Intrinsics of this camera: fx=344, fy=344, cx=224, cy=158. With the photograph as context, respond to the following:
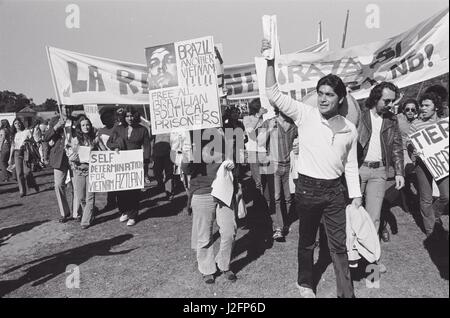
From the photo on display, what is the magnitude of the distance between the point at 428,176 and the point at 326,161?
7.42 feet

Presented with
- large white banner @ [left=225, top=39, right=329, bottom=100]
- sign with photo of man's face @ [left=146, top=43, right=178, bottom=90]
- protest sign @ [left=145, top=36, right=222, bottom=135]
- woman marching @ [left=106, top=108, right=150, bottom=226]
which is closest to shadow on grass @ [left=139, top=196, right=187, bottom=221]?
woman marching @ [left=106, top=108, right=150, bottom=226]

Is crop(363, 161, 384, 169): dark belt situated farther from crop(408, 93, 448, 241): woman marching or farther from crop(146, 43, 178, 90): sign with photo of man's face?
crop(146, 43, 178, 90): sign with photo of man's face

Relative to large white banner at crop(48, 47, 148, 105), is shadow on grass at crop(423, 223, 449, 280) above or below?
below

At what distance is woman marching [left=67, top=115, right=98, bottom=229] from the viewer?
616 cm

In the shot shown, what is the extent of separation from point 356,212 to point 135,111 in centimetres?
434

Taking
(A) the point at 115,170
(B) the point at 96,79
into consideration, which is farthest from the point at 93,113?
(A) the point at 115,170

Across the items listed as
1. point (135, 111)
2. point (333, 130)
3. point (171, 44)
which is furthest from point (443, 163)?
point (135, 111)

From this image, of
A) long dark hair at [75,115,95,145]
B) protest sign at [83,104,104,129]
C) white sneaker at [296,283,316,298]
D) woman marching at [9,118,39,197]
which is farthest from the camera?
protest sign at [83,104,104,129]

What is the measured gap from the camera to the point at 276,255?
4.55 meters

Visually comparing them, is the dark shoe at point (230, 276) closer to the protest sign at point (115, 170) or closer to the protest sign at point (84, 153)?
the protest sign at point (115, 170)

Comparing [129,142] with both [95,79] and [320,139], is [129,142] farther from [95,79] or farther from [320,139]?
[320,139]

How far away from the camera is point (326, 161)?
3143mm

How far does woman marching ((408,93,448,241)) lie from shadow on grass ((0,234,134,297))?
13.6 ft

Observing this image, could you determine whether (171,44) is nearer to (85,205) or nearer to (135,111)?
(135,111)
